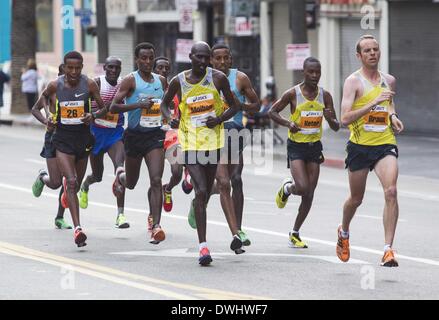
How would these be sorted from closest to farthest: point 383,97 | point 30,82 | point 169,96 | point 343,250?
point 383,97 < point 343,250 < point 169,96 < point 30,82

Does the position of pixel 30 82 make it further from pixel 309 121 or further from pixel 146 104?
pixel 309 121

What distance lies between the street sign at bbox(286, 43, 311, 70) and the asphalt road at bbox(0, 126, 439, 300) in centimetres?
715

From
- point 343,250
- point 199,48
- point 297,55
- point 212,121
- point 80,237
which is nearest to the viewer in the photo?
point 343,250

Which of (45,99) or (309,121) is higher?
(45,99)

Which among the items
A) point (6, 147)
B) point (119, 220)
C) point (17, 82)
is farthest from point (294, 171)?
point (17, 82)

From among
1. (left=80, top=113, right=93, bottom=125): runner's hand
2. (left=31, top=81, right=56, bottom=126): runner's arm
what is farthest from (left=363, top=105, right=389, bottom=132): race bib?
(left=31, top=81, right=56, bottom=126): runner's arm

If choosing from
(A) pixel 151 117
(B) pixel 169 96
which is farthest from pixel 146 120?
(B) pixel 169 96

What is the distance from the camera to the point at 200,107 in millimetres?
12211

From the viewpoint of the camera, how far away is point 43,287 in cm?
1072

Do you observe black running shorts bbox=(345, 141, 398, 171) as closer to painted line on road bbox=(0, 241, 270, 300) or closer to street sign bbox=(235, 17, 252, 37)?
painted line on road bbox=(0, 241, 270, 300)

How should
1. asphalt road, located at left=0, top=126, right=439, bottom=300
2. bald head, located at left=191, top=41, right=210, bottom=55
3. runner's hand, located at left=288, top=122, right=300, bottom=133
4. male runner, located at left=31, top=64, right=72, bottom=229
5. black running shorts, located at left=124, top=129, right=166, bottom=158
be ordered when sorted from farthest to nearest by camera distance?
male runner, located at left=31, top=64, right=72, bottom=229 < black running shorts, located at left=124, top=129, right=166, bottom=158 < runner's hand, located at left=288, top=122, right=300, bottom=133 < bald head, located at left=191, top=41, right=210, bottom=55 < asphalt road, located at left=0, top=126, right=439, bottom=300

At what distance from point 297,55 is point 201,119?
14384 millimetres

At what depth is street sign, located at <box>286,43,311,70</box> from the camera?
86.4ft
